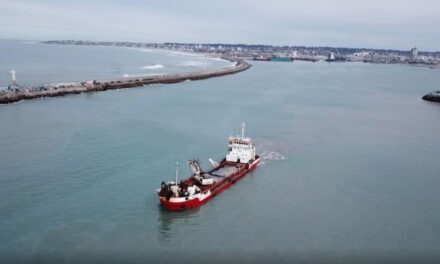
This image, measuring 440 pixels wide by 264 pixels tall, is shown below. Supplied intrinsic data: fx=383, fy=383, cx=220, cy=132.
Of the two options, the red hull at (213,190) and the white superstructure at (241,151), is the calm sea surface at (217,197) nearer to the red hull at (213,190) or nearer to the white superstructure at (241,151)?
the red hull at (213,190)

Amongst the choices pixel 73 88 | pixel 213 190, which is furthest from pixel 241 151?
pixel 73 88

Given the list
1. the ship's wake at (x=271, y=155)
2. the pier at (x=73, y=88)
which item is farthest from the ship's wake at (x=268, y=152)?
the pier at (x=73, y=88)

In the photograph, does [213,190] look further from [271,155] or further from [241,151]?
[271,155]

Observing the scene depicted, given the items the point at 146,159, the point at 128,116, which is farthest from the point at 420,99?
the point at 146,159

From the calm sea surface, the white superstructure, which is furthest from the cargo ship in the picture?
the calm sea surface

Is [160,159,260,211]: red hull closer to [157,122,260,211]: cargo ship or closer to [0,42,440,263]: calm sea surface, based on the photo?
[157,122,260,211]: cargo ship

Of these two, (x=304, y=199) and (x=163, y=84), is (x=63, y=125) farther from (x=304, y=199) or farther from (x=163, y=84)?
(x=163, y=84)
